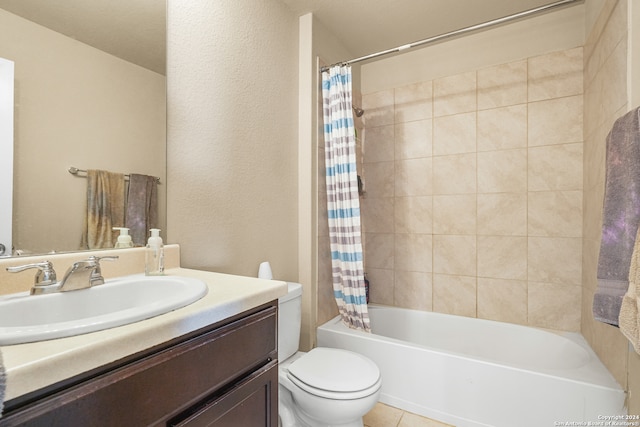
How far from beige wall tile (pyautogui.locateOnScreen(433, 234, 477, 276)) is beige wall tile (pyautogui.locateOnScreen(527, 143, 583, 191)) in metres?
0.57

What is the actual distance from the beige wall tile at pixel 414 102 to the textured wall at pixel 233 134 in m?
0.97

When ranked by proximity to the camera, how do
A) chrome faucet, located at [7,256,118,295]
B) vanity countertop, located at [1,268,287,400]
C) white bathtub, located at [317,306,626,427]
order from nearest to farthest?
vanity countertop, located at [1,268,287,400], chrome faucet, located at [7,256,118,295], white bathtub, located at [317,306,626,427]

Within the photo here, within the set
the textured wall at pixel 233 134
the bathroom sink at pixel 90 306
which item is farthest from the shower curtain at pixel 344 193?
the bathroom sink at pixel 90 306

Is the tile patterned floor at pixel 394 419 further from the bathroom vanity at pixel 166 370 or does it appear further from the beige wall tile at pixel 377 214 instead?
the beige wall tile at pixel 377 214

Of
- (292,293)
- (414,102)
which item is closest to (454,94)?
(414,102)

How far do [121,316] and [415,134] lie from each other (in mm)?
2340

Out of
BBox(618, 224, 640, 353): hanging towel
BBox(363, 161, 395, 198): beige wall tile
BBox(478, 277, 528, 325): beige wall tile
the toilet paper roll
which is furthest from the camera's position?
BBox(363, 161, 395, 198): beige wall tile

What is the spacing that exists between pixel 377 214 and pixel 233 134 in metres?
1.49

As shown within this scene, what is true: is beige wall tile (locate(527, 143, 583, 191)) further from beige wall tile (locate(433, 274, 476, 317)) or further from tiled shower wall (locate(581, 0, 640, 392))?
beige wall tile (locate(433, 274, 476, 317))

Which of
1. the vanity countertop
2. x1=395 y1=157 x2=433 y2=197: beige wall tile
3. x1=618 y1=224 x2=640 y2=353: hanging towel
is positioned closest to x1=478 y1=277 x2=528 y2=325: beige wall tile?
x1=395 y1=157 x2=433 y2=197: beige wall tile

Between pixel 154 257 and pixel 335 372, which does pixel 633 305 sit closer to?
pixel 335 372

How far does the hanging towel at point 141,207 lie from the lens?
3.76 feet

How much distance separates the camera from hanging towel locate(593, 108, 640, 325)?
39.0 inches

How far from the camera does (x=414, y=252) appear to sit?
8.00 feet
